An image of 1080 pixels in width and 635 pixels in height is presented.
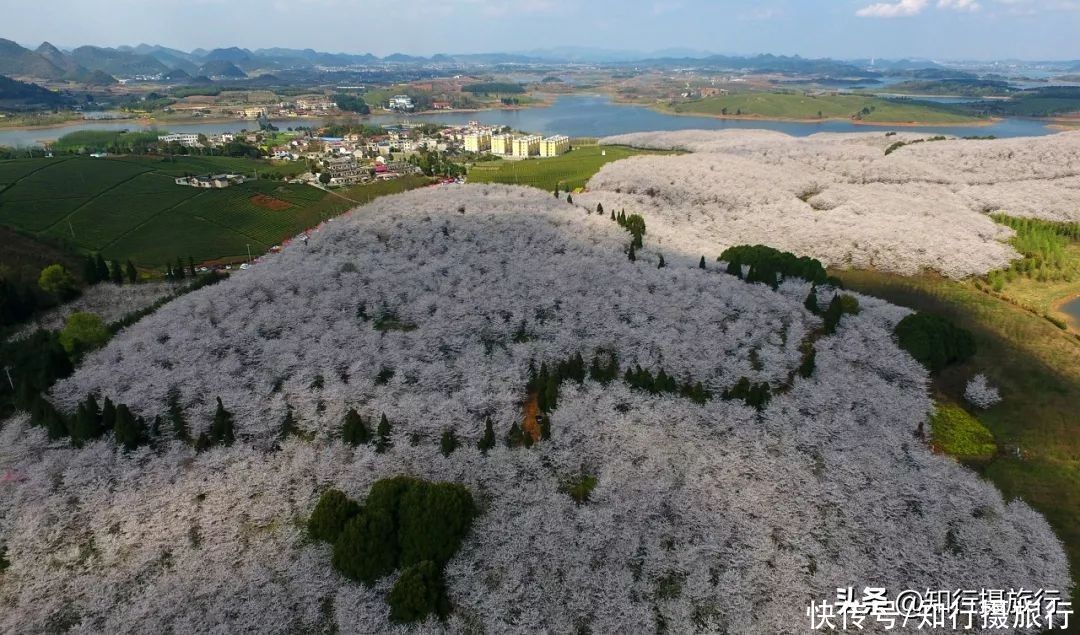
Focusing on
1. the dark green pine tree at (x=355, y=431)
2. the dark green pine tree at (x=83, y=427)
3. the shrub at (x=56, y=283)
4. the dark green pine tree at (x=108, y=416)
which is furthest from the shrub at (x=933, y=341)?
the shrub at (x=56, y=283)

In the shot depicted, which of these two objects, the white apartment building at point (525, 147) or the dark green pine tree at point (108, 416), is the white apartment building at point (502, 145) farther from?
the dark green pine tree at point (108, 416)

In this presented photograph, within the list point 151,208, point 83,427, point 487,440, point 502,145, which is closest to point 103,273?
point 83,427

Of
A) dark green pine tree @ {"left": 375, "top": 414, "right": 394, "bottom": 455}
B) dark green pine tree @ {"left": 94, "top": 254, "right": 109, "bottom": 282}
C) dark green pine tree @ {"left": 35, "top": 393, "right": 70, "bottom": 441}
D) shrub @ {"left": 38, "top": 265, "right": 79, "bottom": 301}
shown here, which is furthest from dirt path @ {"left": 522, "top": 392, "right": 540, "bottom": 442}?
dark green pine tree @ {"left": 94, "top": 254, "right": 109, "bottom": 282}

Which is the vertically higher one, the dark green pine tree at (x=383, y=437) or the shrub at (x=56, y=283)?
the shrub at (x=56, y=283)

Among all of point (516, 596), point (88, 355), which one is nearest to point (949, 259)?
point (516, 596)

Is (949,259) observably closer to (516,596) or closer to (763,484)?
(763,484)

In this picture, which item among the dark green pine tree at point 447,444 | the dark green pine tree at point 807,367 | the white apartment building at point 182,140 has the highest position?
the white apartment building at point 182,140
